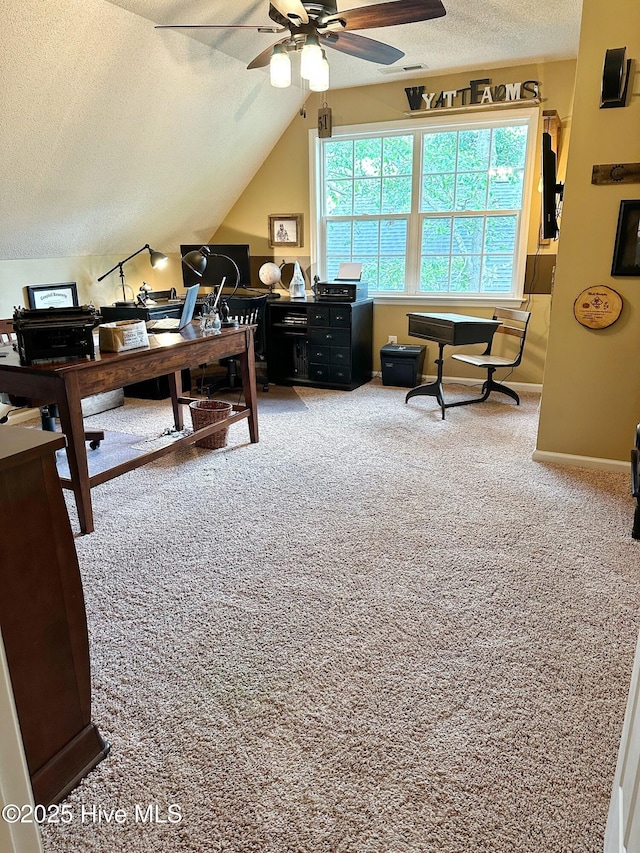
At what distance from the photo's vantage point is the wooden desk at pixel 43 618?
4.21 feet

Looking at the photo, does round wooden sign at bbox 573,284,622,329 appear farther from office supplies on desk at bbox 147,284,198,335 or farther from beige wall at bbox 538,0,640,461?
office supplies on desk at bbox 147,284,198,335

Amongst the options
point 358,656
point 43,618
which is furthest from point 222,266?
point 43,618

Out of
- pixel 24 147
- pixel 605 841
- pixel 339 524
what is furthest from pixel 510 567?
pixel 24 147

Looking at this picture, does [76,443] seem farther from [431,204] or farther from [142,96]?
[431,204]

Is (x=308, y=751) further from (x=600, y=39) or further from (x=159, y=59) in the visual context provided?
(x=159, y=59)

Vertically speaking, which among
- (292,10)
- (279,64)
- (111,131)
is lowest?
(111,131)

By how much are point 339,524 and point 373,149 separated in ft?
13.4

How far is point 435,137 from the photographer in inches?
201

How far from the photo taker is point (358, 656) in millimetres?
1904

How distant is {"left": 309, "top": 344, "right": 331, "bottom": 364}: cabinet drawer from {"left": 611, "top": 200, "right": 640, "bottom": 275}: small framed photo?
264 centimetres

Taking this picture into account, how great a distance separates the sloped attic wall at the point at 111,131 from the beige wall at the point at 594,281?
8.41 ft

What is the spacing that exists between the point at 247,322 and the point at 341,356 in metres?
0.91

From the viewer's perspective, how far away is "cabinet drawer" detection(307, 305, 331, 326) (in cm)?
520

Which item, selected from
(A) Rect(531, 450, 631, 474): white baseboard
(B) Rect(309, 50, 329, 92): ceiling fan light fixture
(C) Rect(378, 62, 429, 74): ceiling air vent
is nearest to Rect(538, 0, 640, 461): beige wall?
(A) Rect(531, 450, 631, 474): white baseboard
